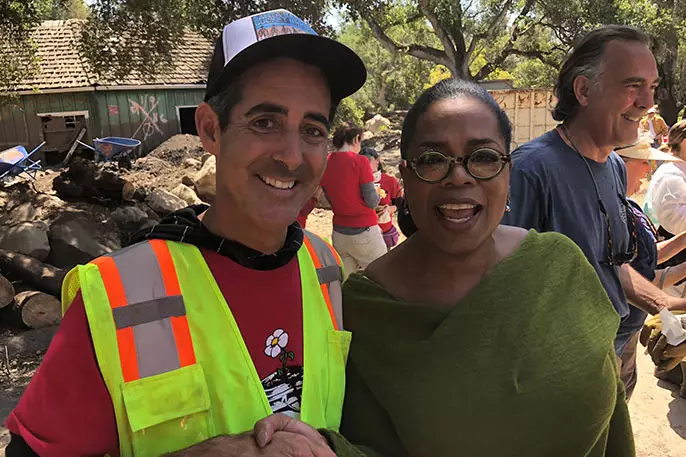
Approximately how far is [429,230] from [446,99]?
15.3 inches

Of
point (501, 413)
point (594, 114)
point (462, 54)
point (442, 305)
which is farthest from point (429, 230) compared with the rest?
point (462, 54)

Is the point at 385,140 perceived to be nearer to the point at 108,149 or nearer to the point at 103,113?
the point at 103,113

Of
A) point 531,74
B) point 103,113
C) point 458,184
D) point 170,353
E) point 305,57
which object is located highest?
point 305,57

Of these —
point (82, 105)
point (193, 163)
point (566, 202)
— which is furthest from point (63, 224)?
point (82, 105)

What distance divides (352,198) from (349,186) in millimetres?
A: 131

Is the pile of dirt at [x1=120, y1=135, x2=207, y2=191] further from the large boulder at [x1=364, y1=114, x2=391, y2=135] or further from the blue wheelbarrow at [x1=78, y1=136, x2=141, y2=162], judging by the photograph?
the large boulder at [x1=364, y1=114, x2=391, y2=135]

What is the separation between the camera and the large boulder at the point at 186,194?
1072 cm

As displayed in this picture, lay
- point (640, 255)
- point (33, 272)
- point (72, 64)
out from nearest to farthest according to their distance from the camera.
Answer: point (640, 255), point (33, 272), point (72, 64)

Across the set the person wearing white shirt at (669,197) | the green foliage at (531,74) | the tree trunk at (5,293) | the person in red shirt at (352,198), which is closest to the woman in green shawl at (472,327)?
the person wearing white shirt at (669,197)

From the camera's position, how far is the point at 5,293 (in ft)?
18.9

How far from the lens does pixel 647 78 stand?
2.43 meters

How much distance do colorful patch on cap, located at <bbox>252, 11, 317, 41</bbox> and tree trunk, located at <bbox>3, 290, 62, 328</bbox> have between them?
216 inches

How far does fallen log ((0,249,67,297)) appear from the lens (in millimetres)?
6148

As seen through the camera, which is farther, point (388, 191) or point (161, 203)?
point (161, 203)
